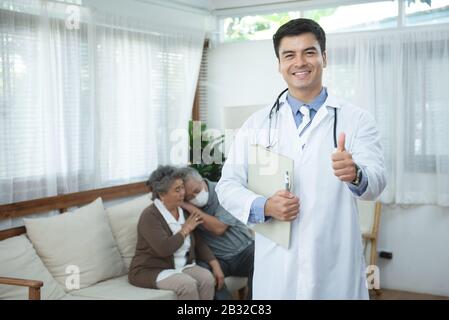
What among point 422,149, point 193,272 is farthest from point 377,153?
point 422,149

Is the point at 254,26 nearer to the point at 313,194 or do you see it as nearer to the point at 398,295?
the point at 398,295

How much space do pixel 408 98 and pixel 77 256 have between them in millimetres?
2182

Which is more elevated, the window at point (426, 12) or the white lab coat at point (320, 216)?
the window at point (426, 12)

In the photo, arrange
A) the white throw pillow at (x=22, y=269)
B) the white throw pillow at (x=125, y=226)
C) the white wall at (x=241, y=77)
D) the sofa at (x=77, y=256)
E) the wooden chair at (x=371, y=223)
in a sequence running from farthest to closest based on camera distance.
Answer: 1. the white wall at (x=241, y=77)
2. the wooden chair at (x=371, y=223)
3. the white throw pillow at (x=125, y=226)
4. the sofa at (x=77, y=256)
5. the white throw pillow at (x=22, y=269)

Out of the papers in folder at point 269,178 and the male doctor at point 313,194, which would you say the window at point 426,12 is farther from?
the papers in folder at point 269,178

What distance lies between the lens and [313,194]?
1.24 meters

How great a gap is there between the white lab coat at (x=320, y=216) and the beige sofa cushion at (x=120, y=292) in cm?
130

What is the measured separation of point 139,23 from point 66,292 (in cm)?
167

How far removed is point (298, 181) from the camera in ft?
4.14

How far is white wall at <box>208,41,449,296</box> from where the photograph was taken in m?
3.47

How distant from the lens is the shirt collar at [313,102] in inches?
50.8

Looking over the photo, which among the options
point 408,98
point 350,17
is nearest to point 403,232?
point 408,98

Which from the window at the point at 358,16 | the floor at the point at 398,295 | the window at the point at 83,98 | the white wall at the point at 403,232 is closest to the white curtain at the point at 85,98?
the window at the point at 83,98

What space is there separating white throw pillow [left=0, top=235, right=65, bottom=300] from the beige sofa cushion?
0.12m
